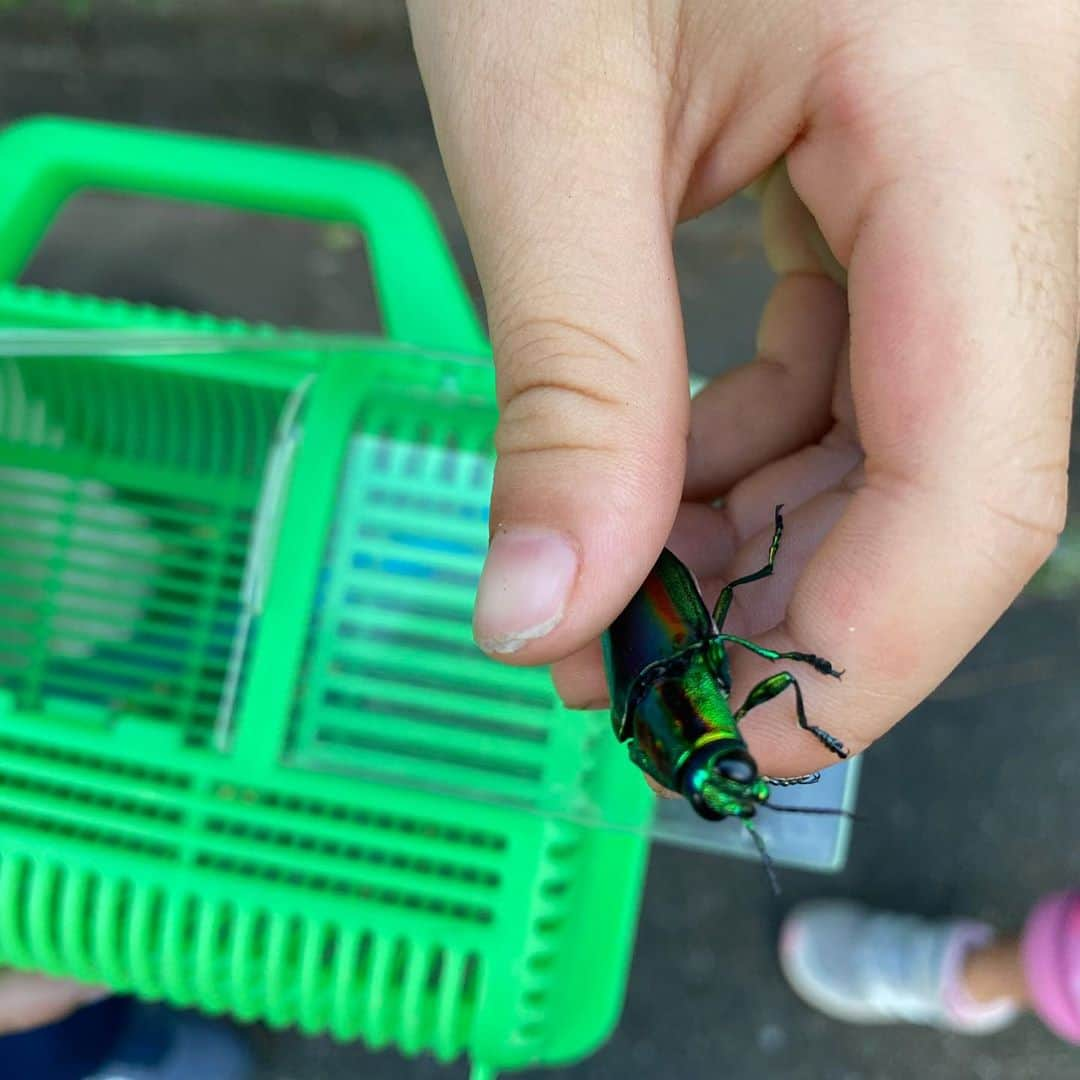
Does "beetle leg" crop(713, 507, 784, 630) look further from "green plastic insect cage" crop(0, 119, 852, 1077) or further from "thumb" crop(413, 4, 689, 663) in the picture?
"green plastic insect cage" crop(0, 119, 852, 1077)

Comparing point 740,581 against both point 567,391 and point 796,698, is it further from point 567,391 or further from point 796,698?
point 567,391

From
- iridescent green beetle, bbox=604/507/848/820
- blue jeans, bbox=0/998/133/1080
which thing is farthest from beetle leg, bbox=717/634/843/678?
blue jeans, bbox=0/998/133/1080

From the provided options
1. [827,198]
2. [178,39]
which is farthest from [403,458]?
[178,39]

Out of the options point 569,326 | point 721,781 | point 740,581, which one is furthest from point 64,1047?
point 569,326

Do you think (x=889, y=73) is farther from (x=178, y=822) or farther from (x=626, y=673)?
(x=178, y=822)

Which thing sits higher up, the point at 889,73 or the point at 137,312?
the point at 889,73

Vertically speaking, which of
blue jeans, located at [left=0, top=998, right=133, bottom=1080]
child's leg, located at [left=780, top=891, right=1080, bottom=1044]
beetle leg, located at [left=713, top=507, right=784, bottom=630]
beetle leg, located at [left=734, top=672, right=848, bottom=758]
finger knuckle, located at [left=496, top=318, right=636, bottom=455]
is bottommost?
blue jeans, located at [left=0, top=998, right=133, bottom=1080]

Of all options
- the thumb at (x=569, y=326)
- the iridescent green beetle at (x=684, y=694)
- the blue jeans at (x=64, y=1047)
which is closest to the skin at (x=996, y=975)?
the iridescent green beetle at (x=684, y=694)
